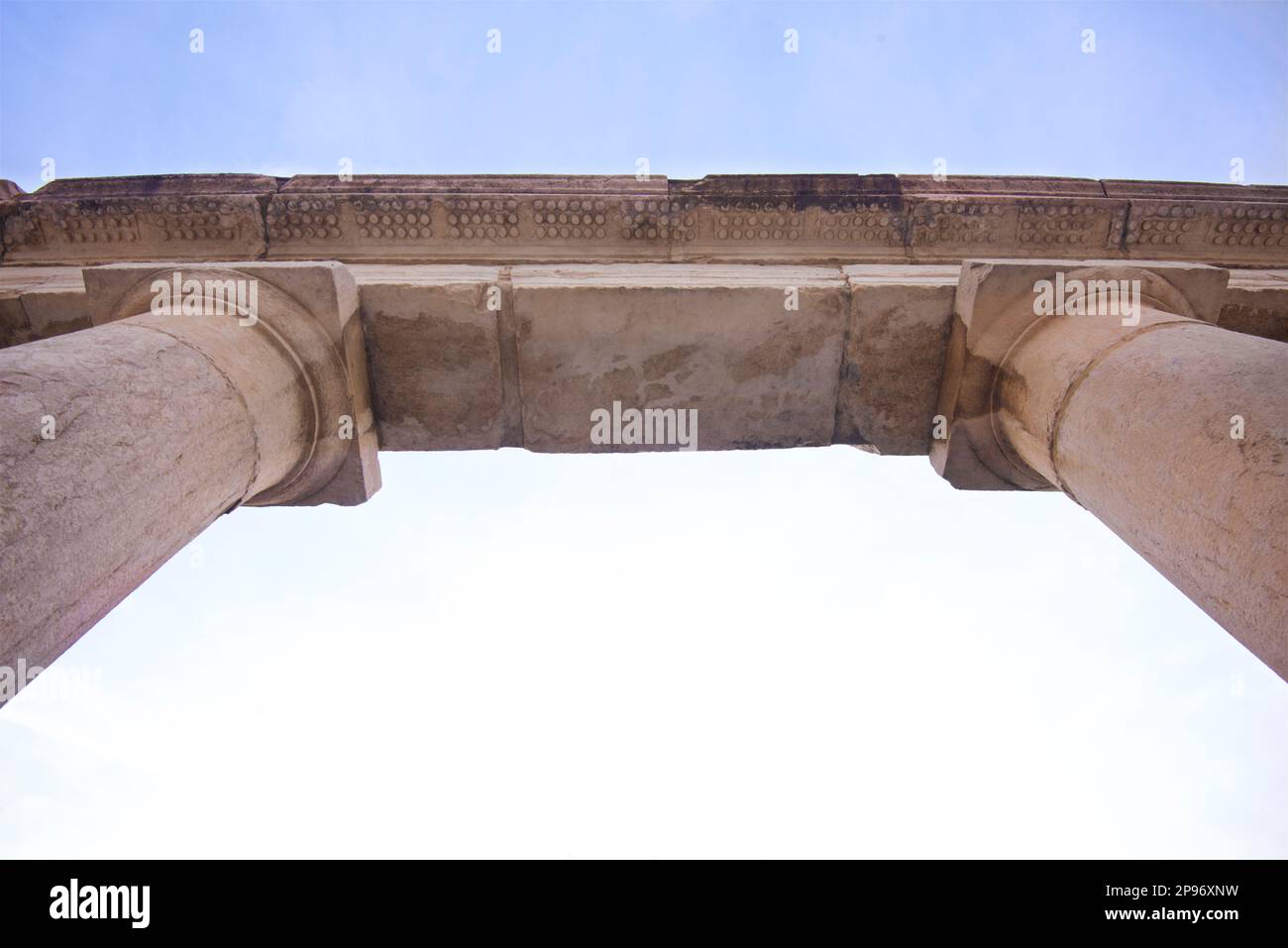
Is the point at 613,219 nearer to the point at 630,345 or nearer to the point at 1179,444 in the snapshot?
the point at 630,345

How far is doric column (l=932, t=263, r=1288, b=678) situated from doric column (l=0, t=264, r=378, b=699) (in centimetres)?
369

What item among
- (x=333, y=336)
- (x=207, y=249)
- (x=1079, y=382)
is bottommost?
(x=1079, y=382)

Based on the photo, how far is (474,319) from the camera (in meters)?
4.19

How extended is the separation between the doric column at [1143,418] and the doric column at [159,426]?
12.1 feet

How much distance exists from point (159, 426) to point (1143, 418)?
405 centimetres

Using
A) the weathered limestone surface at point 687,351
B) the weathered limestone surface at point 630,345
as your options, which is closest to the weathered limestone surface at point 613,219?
the weathered limestone surface at point 630,345

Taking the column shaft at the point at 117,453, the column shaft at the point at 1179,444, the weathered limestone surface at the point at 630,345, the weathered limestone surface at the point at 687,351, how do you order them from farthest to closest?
the weathered limestone surface at the point at 687,351, the weathered limestone surface at the point at 630,345, the column shaft at the point at 1179,444, the column shaft at the point at 117,453

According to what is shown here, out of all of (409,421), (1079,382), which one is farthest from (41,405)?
(1079,382)

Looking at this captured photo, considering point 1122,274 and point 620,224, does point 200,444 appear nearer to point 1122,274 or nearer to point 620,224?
point 620,224

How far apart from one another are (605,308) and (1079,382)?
8.30 feet

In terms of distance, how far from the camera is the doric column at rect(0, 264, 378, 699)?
222cm

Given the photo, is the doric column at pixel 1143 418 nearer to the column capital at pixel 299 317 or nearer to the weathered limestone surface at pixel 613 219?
the weathered limestone surface at pixel 613 219

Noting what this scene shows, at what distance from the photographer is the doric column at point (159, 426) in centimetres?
222

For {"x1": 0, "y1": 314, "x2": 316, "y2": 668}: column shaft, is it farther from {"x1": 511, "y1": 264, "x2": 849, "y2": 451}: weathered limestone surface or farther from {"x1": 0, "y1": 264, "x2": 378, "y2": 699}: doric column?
{"x1": 511, "y1": 264, "x2": 849, "y2": 451}: weathered limestone surface
